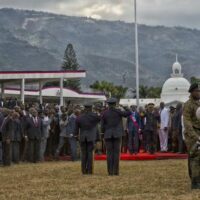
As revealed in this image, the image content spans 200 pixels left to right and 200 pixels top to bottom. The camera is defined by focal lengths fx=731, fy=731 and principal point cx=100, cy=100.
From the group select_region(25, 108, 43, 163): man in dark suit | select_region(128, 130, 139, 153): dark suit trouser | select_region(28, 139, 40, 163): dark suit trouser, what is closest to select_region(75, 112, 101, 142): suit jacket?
select_region(25, 108, 43, 163): man in dark suit

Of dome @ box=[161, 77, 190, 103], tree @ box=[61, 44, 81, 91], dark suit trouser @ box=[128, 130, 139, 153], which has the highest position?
tree @ box=[61, 44, 81, 91]

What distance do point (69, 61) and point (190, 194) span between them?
104 meters

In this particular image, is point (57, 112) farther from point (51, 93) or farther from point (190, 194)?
point (51, 93)

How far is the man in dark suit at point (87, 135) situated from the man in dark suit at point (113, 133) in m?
0.61

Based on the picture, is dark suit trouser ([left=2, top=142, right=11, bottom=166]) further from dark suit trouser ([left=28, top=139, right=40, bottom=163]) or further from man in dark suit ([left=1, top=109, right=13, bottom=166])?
dark suit trouser ([left=28, top=139, right=40, bottom=163])

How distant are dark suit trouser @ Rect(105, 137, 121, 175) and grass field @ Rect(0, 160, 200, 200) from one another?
0.25 m

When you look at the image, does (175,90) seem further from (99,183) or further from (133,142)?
(99,183)

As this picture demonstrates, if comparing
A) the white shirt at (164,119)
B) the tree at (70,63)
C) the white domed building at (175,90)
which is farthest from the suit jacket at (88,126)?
the tree at (70,63)

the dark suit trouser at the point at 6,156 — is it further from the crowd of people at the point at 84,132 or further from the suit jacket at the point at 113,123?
the suit jacket at the point at 113,123

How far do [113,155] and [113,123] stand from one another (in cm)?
81

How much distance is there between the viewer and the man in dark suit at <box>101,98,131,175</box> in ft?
60.1

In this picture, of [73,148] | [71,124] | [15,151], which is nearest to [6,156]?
[15,151]

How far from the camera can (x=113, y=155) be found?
60.4 ft

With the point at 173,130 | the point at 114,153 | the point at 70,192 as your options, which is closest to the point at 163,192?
the point at 70,192
